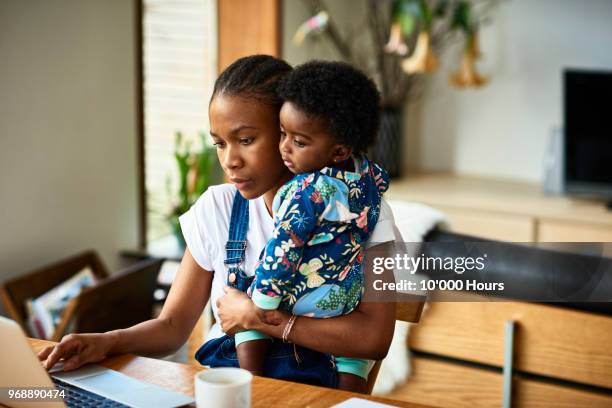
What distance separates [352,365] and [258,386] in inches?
8.5

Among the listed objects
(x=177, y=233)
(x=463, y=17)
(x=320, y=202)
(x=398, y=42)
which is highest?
(x=463, y=17)

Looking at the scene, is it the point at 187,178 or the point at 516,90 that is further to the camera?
the point at 516,90

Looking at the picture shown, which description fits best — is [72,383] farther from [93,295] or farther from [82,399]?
[93,295]

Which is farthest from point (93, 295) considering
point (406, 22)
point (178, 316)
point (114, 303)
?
point (406, 22)

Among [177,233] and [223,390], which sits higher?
[223,390]

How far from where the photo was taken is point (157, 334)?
138cm

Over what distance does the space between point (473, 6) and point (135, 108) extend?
2.12 meters

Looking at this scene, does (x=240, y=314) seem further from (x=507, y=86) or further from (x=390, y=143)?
(x=507, y=86)

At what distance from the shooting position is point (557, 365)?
1.87m

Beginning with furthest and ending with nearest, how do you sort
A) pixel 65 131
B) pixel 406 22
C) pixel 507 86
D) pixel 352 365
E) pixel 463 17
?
pixel 507 86, pixel 463 17, pixel 406 22, pixel 65 131, pixel 352 365

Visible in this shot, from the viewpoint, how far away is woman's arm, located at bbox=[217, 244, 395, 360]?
50.1 inches

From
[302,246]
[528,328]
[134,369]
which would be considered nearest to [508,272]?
[528,328]

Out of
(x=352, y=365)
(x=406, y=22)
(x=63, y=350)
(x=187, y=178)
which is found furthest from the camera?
(x=406, y=22)

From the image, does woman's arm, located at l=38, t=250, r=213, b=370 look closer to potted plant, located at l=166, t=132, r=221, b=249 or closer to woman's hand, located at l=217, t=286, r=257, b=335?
woman's hand, located at l=217, t=286, r=257, b=335
